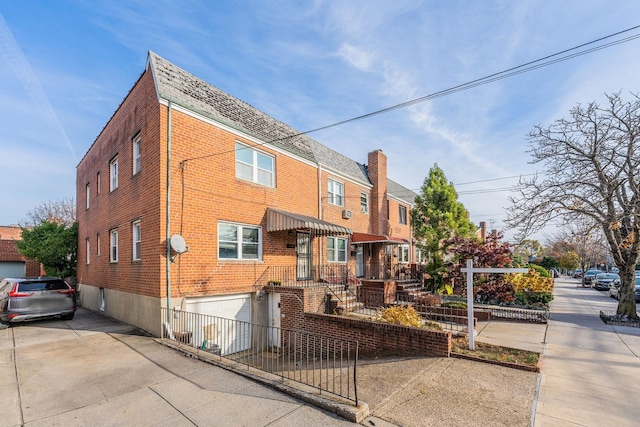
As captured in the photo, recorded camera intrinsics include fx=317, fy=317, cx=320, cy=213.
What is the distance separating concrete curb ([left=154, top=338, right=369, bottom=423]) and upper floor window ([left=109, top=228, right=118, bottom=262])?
23.1ft

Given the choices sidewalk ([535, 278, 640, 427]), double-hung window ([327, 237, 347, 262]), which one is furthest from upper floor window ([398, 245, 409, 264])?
sidewalk ([535, 278, 640, 427])

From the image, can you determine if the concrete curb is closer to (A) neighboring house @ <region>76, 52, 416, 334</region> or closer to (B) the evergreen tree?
(A) neighboring house @ <region>76, 52, 416, 334</region>

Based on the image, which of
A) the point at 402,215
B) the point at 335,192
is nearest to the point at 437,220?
the point at 402,215

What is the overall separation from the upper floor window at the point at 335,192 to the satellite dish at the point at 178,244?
830cm

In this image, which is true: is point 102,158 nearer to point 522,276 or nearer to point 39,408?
point 39,408

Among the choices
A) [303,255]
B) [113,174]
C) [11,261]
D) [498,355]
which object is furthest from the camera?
[11,261]

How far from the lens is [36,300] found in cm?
999

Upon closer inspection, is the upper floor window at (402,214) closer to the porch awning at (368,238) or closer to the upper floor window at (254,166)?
the porch awning at (368,238)

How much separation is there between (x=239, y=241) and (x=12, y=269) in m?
26.4

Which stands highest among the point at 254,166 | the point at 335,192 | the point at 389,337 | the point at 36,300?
the point at 254,166

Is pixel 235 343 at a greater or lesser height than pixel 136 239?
lesser

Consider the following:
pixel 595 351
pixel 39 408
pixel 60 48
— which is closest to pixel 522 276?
pixel 595 351

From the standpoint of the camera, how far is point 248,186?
11523 mm

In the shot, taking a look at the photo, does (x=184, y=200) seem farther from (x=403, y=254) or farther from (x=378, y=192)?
(x=403, y=254)
